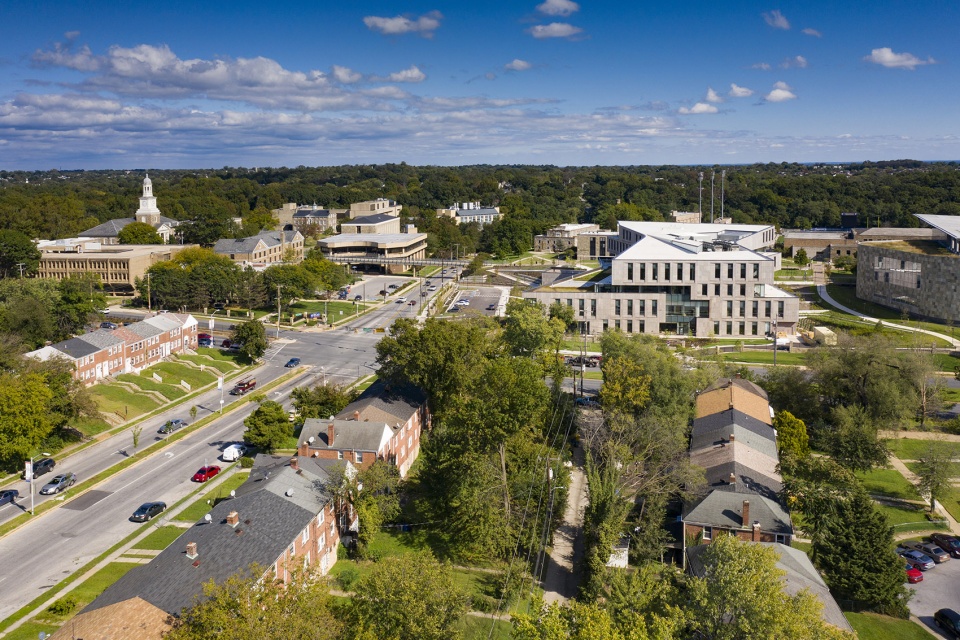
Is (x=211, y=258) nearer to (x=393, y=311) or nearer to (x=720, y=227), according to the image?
(x=393, y=311)

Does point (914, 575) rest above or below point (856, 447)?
below

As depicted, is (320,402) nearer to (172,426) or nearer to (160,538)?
(172,426)

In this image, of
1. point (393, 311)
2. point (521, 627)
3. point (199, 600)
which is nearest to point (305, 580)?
point (199, 600)

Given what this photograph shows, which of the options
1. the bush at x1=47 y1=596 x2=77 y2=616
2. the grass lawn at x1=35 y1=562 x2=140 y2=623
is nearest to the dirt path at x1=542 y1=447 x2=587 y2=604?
the grass lawn at x1=35 y1=562 x2=140 y2=623

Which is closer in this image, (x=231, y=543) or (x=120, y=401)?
(x=231, y=543)

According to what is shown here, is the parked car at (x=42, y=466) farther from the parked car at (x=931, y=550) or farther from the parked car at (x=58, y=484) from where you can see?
the parked car at (x=931, y=550)

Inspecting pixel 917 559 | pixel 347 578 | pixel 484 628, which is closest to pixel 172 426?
pixel 347 578

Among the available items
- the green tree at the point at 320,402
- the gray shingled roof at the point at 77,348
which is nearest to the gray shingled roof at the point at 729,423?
the green tree at the point at 320,402

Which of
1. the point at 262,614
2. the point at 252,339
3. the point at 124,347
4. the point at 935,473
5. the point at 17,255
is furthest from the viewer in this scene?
the point at 17,255
